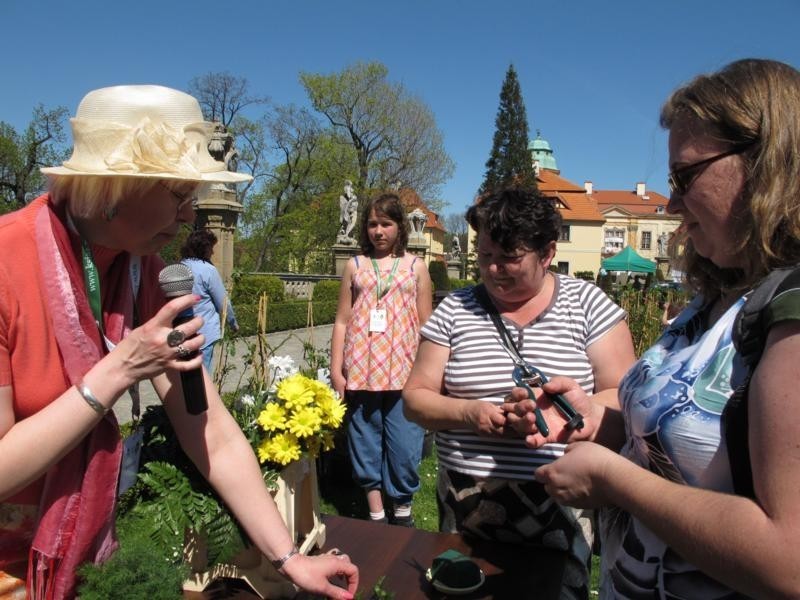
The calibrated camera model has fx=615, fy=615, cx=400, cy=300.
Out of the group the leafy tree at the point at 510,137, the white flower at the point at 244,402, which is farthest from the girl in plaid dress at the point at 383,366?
the leafy tree at the point at 510,137

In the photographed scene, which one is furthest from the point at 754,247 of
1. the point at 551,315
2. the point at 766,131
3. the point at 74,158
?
the point at 74,158

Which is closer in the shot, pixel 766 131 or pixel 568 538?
pixel 766 131

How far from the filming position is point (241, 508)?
1577 millimetres

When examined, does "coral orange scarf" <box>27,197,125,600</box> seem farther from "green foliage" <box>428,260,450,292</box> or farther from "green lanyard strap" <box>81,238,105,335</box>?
"green foliage" <box>428,260,450,292</box>

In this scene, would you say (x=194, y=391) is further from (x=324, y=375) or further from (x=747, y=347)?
(x=324, y=375)

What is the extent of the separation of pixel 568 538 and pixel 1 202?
103 feet

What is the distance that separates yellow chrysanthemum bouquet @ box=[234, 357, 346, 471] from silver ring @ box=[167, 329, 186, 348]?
0.60 m

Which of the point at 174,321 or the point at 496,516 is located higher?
the point at 174,321

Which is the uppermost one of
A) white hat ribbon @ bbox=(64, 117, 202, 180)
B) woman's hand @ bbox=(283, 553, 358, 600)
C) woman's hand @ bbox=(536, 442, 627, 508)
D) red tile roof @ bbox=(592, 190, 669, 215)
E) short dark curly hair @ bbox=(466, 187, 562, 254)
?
red tile roof @ bbox=(592, 190, 669, 215)

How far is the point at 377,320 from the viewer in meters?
4.02

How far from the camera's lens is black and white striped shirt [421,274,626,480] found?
84.6 inches

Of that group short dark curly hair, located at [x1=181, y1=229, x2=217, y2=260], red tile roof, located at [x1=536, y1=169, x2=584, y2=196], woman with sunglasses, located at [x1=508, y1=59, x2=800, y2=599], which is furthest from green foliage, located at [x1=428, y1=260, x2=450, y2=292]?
red tile roof, located at [x1=536, y1=169, x2=584, y2=196]

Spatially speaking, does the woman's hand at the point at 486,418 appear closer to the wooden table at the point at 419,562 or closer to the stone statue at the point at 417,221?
the wooden table at the point at 419,562

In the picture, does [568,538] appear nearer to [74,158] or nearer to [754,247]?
[754,247]
